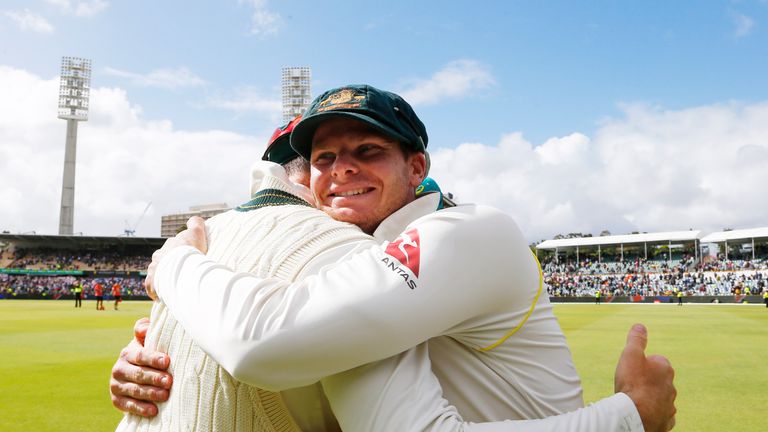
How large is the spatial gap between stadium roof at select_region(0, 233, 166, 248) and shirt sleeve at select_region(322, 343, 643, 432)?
65.6 meters

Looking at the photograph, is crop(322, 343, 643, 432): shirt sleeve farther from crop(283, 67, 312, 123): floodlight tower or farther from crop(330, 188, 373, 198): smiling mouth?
crop(283, 67, 312, 123): floodlight tower

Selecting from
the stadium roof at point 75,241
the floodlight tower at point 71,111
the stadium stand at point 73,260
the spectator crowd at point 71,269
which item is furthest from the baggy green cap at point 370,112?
the floodlight tower at point 71,111

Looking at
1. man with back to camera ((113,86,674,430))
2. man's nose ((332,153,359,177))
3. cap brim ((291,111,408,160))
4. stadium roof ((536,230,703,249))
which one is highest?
stadium roof ((536,230,703,249))

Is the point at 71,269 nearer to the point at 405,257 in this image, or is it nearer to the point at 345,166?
the point at 345,166

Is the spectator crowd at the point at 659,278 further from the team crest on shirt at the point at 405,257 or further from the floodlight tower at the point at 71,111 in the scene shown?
the floodlight tower at the point at 71,111

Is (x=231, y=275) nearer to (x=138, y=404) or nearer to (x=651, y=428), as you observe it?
(x=138, y=404)

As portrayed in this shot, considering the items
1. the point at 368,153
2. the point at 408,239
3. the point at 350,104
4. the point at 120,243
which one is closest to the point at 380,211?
the point at 368,153

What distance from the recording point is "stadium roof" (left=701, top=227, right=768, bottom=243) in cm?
5599

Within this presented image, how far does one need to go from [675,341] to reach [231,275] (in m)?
14.3

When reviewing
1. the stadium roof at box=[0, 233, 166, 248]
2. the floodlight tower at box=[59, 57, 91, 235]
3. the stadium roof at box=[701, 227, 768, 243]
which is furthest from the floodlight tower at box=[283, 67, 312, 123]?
the stadium roof at box=[701, 227, 768, 243]

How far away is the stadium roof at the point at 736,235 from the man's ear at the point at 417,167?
6323cm

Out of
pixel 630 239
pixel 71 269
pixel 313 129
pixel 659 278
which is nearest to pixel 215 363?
pixel 313 129

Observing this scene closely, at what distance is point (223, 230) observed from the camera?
77.8 inches

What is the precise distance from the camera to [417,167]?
2.25 metres
